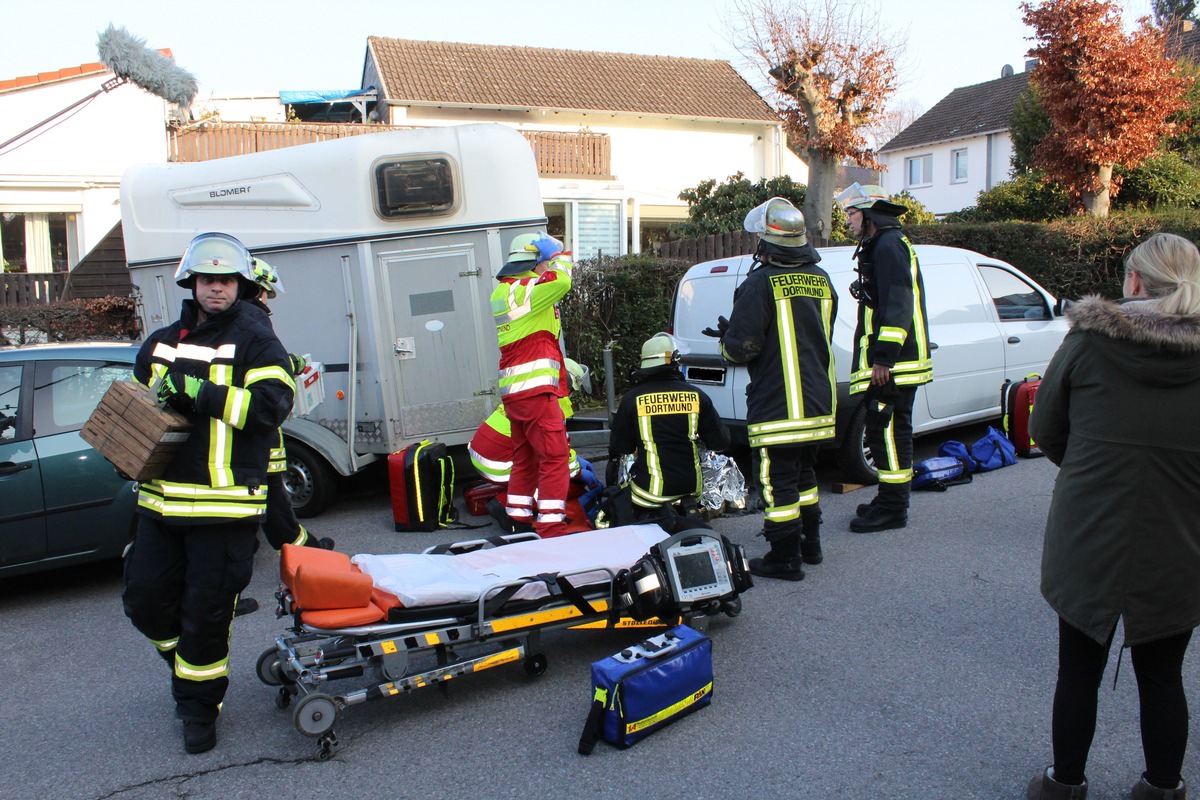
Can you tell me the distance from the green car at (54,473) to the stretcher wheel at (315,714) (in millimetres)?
2231

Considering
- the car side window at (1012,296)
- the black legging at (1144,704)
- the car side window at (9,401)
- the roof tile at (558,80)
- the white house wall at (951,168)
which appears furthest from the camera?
the white house wall at (951,168)

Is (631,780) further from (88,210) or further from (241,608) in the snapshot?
(88,210)

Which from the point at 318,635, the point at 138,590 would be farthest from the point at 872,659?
the point at 138,590

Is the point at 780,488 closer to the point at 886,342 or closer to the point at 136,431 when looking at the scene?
the point at 886,342

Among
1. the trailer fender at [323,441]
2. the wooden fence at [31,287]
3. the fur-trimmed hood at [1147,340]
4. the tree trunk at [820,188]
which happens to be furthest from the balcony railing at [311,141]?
the fur-trimmed hood at [1147,340]

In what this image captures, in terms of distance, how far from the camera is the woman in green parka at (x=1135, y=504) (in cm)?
269

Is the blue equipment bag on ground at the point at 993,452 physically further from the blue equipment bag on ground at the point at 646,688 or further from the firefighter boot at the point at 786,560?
the blue equipment bag on ground at the point at 646,688

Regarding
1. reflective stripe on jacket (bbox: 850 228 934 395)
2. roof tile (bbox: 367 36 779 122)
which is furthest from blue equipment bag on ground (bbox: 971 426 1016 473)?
roof tile (bbox: 367 36 779 122)

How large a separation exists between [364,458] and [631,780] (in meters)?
4.43

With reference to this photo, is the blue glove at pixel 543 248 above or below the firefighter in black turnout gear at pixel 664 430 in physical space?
above

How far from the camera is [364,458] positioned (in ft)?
23.7

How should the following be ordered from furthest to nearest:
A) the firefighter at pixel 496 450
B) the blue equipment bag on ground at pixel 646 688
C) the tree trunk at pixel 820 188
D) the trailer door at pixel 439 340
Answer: the tree trunk at pixel 820 188, the trailer door at pixel 439 340, the firefighter at pixel 496 450, the blue equipment bag on ground at pixel 646 688

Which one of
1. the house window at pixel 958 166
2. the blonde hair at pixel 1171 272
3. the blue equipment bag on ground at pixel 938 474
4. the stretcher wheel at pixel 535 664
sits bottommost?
the stretcher wheel at pixel 535 664

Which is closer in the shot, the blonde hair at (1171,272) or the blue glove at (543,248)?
the blonde hair at (1171,272)
